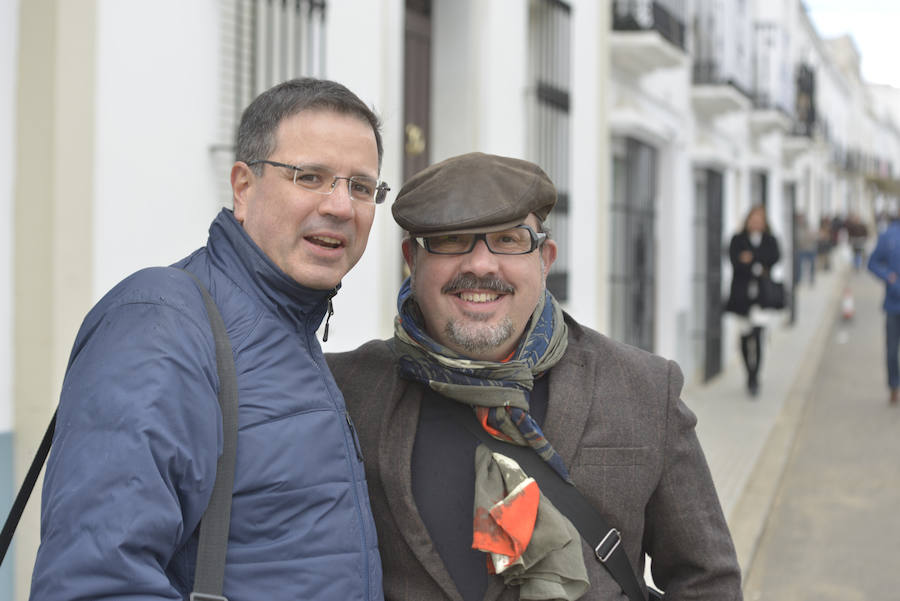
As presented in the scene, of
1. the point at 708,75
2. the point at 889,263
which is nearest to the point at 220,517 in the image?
the point at 889,263

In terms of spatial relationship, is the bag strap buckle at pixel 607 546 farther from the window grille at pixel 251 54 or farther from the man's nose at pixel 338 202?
the window grille at pixel 251 54

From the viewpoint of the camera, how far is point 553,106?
729 centimetres

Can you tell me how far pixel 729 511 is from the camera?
589 cm

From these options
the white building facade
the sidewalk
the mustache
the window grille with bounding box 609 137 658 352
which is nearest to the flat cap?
the mustache

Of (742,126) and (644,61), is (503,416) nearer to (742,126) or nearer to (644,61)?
(644,61)

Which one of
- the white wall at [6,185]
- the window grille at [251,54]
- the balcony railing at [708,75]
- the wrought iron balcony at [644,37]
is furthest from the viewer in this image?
the balcony railing at [708,75]

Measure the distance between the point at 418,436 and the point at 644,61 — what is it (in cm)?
767

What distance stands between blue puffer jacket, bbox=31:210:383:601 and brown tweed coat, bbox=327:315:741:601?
26cm

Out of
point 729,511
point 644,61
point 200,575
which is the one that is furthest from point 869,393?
point 200,575

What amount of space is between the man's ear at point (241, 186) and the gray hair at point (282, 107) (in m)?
0.02

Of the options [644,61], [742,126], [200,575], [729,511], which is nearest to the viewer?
[200,575]

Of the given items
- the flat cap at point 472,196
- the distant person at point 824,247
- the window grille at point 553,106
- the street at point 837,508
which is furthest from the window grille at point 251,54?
the distant person at point 824,247

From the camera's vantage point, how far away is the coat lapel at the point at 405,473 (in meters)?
1.93

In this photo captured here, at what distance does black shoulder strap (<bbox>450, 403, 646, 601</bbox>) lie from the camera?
6.47 feet
